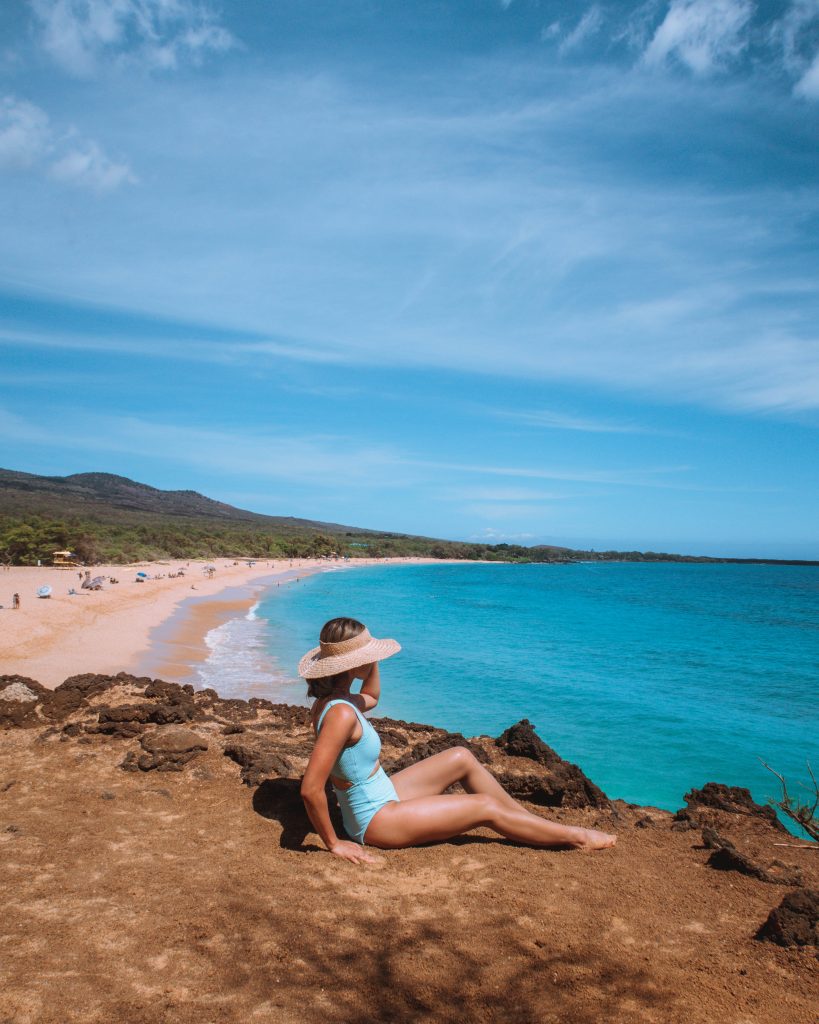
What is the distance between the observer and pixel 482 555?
145 metres


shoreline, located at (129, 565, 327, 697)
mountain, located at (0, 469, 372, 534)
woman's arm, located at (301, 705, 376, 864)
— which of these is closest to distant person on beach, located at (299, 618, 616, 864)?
woman's arm, located at (301, 705, 376, 864)

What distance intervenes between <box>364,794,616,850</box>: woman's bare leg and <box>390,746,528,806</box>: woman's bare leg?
0.44 ft

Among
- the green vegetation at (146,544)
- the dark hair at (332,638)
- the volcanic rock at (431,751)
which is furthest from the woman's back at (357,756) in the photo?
the green vegetation at (146,544)

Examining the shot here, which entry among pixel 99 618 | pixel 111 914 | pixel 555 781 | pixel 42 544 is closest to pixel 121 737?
pixel 111 914

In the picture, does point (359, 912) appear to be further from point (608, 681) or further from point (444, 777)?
point (608, 681)

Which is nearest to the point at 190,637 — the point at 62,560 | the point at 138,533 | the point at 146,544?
the point at 62,560

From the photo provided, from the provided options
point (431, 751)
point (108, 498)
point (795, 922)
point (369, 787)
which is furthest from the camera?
point (108, 498)

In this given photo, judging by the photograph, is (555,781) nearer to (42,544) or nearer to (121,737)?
(121,737)

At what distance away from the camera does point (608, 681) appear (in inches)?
776

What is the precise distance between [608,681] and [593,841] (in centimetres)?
1645

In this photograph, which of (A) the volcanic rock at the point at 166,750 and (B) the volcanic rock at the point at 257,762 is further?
(A) the volcanic rock at the point at 166,750

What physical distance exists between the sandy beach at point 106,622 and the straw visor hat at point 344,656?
30.5ft

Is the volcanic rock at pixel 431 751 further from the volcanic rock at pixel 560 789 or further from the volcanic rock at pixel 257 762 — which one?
the volcanic rock at pixel 257 762

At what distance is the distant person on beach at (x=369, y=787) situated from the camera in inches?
143
